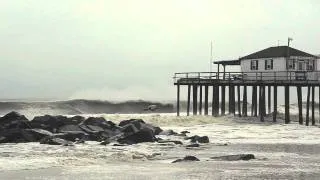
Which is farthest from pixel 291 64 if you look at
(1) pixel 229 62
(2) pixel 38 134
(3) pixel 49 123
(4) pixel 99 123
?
(2) pixel 38 134

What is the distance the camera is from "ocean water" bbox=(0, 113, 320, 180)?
72.1ft

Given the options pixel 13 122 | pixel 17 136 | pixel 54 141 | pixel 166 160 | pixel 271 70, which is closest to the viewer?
pixel 166 160

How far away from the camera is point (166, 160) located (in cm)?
2600

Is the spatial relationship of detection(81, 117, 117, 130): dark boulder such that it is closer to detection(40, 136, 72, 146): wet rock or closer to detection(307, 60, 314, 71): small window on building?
detection(40, 136, 72, 146): wet rock

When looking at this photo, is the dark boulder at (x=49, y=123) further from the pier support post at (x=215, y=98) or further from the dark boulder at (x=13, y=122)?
the pier support post at (x=215, y=98)

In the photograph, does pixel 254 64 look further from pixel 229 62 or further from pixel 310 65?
pixel 229 62

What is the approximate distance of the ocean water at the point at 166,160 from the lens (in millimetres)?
21969

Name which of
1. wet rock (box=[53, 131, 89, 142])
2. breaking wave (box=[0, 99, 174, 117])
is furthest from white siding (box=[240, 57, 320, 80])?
breaking wave (box=[0, 99, 174, 117])

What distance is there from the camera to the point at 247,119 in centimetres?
5359

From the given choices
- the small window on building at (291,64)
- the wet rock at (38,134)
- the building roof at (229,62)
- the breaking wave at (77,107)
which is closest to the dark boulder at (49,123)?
the wet rock at (38,134)

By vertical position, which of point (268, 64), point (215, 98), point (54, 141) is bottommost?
point (54, 141)

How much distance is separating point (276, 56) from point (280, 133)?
13716 millimetres

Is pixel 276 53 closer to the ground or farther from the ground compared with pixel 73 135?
farther from the ground

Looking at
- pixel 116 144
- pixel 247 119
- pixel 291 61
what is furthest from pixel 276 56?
pixel 116 144
